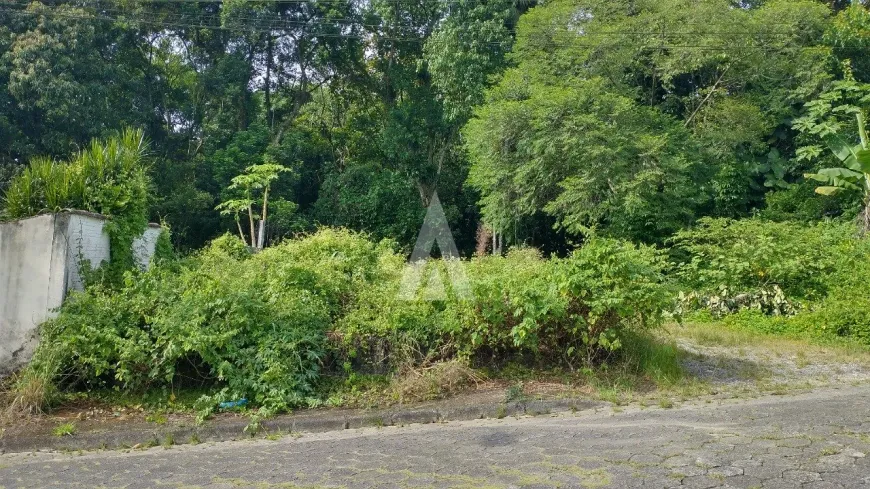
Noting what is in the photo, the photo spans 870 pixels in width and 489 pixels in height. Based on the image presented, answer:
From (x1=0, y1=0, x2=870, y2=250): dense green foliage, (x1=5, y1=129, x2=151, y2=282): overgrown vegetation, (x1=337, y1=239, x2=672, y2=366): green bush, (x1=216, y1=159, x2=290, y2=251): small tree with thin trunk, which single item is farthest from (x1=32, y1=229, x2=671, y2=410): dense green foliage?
(x1=216, y1=159, x2=290, y2=251): small tree with thin trunk

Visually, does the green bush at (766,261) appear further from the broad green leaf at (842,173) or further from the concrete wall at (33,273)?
the concrete wall at (33,273)

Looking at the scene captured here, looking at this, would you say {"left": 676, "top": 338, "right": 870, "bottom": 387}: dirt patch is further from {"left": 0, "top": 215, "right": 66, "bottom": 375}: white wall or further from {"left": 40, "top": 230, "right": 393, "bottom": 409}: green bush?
{"left": 0, "top": 215, "right": 66, "bottom": 375}: white wall

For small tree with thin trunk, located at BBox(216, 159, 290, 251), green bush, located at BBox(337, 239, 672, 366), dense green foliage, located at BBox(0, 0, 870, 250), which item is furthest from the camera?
small tree with thin trunk, located at BBox(216, 159, 290, 251)

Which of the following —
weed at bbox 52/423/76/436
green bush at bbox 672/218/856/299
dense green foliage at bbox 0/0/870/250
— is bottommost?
weed at bbox 52/423/76/436

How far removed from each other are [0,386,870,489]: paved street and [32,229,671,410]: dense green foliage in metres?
0.92

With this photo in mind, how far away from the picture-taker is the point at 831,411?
5.75m

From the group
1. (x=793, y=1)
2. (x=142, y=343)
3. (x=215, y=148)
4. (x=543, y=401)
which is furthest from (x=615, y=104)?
(x=215, y=148)

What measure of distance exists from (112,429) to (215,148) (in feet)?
65.0

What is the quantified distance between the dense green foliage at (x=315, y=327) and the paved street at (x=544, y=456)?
92cm

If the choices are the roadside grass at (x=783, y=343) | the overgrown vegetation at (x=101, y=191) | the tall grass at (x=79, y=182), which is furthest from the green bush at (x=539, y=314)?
the tall grass at (x=79, y=182)

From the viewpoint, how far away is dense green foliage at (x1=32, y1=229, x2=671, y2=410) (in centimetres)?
659

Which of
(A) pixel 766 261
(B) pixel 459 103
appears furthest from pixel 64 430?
(B) pixel 459 103

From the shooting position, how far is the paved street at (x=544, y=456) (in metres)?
4.27

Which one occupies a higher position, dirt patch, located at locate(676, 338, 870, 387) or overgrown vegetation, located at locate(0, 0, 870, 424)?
overgrown vegetation, located at locate(0, 0, 870, 424)
